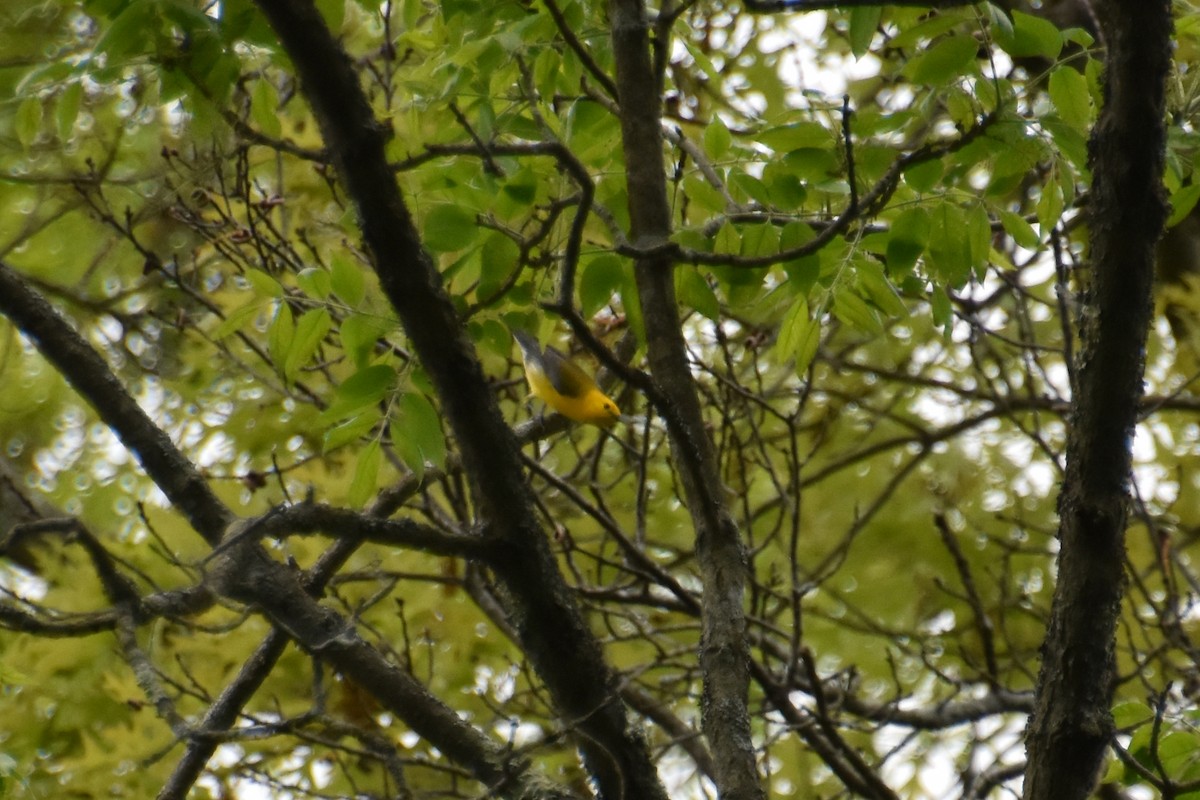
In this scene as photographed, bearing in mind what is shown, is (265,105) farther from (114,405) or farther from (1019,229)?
(1019,229)

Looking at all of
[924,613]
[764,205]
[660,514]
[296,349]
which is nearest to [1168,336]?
[924,613]

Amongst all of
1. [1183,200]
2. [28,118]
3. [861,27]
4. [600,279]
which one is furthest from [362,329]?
[1183,200]

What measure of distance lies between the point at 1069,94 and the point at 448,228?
1.26m

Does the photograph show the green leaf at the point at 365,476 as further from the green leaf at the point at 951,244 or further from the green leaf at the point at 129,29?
the green leaf at the point at 951,244

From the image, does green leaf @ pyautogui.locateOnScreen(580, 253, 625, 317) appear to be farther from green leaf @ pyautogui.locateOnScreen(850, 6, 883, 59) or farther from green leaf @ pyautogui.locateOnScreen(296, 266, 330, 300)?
green leaf @ pyautogui.locateOnScreen(850, 6, 883, 59)

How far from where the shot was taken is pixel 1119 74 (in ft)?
6.64

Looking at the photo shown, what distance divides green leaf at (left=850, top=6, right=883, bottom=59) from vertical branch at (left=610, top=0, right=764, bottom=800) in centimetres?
44

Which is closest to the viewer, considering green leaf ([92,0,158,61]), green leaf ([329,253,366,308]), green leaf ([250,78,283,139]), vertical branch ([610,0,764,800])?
vertical branch ([610,0,764,800])

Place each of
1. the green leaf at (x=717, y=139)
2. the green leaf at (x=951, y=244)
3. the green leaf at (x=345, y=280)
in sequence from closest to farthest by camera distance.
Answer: the green leaf at (x=345, y=280) → the green leaf at (x=951, y=244) → the green leaf at (x=717, y=139)

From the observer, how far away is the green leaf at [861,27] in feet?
7.77

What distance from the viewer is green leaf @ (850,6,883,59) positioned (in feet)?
7.77

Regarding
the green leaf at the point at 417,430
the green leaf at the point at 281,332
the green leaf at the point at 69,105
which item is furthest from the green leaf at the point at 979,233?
the green leaf at the point at 69,105

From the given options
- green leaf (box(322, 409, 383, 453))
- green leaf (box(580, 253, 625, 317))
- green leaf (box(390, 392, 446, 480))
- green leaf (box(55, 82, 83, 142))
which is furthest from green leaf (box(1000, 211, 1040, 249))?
green leaf (box(55, 82, 83, 142))

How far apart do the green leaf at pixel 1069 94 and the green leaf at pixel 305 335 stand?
157cm
